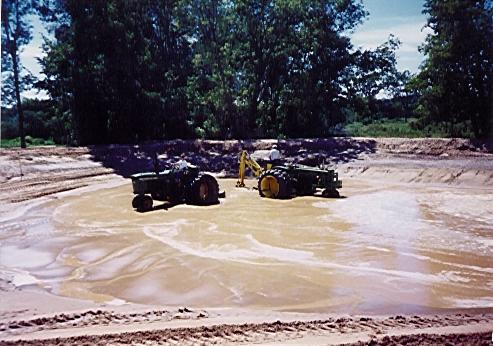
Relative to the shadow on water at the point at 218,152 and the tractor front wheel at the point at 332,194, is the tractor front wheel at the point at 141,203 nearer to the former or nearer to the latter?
the tractor front wheel at the point at 332,194

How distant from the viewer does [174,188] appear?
992 cm

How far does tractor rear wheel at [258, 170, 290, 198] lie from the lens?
1062cm

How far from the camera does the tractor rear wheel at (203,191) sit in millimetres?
9969

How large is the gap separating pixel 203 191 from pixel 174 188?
599mm

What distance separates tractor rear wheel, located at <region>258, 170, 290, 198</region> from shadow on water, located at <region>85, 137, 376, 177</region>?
15.5 ft

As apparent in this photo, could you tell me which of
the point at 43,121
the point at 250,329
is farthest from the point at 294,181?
the point at 43,121

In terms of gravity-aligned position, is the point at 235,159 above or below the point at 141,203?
above

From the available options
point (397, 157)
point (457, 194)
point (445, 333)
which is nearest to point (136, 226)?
point (445, 333)

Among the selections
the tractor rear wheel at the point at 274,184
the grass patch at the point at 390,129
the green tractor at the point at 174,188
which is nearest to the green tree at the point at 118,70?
the grass patch at the point at 390,129

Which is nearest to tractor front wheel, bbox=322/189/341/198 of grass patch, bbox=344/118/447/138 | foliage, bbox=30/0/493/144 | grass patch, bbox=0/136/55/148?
foliage, bbox=30/0/493/144

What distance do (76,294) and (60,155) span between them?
11342 millimetres

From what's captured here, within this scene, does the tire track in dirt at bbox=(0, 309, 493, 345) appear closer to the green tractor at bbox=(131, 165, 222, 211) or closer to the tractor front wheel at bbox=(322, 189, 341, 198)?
the green tractor at bbox=(131, 165, 222, 211)

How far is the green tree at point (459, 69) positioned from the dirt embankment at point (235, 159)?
1156 mm

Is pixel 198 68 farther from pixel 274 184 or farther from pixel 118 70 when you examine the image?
pixel 274 184
